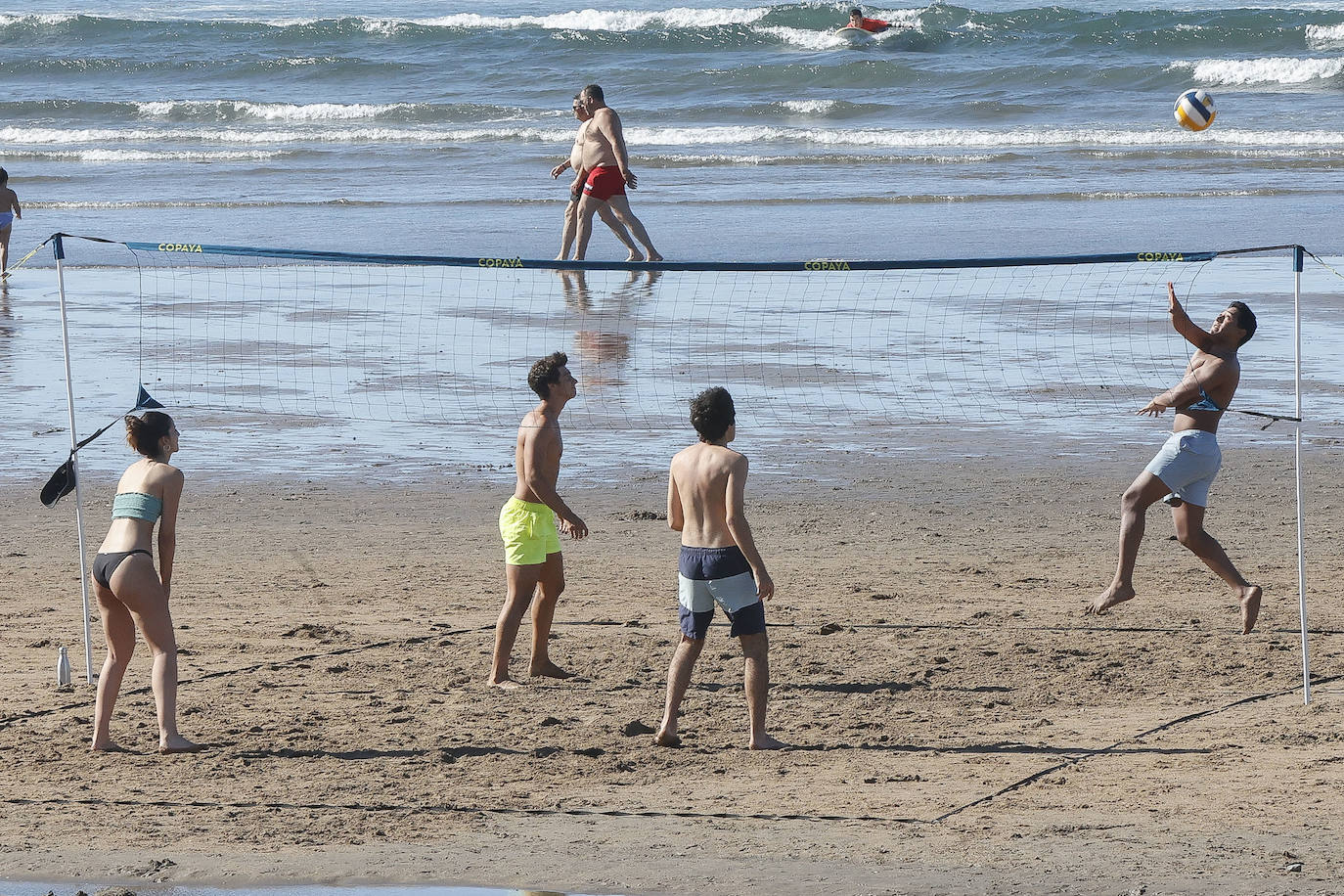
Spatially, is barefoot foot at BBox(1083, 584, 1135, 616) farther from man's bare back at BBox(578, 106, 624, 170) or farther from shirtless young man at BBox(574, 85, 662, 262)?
man's bare back at BBox(578, 106, 624, 170)

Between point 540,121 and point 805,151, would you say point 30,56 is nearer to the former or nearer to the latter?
A: point 540,121

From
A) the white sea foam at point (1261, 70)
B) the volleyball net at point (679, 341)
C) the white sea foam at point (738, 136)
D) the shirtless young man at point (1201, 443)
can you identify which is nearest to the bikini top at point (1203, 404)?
the shirtless young man at point (1201, 443)

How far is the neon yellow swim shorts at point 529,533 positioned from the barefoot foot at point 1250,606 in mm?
3036

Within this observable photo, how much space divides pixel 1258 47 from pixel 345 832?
4116 centimetres

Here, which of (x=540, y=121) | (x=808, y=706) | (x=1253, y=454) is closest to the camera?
(x=808, y=706)

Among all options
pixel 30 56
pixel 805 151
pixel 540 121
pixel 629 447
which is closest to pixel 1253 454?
pixel 629 447

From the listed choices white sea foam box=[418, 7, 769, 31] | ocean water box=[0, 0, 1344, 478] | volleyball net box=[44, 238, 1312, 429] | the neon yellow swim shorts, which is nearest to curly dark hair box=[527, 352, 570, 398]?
the neon yellow swim shorts

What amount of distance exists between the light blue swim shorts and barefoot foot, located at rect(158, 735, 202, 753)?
4.24 meters

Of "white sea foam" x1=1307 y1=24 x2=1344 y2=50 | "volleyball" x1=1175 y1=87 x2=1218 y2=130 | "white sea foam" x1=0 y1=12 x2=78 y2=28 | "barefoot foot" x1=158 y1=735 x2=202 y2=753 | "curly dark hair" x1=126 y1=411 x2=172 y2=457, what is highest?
"white sea foam" x1=0 y1=12 x2=78 y2=28

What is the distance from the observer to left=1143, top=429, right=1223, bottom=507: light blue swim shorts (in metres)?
7.68

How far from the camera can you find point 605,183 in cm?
1709

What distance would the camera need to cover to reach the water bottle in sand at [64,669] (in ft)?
23.4

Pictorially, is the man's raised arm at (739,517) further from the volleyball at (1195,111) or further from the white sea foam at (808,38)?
the white sea foam at (808,38)

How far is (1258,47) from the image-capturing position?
139ft
